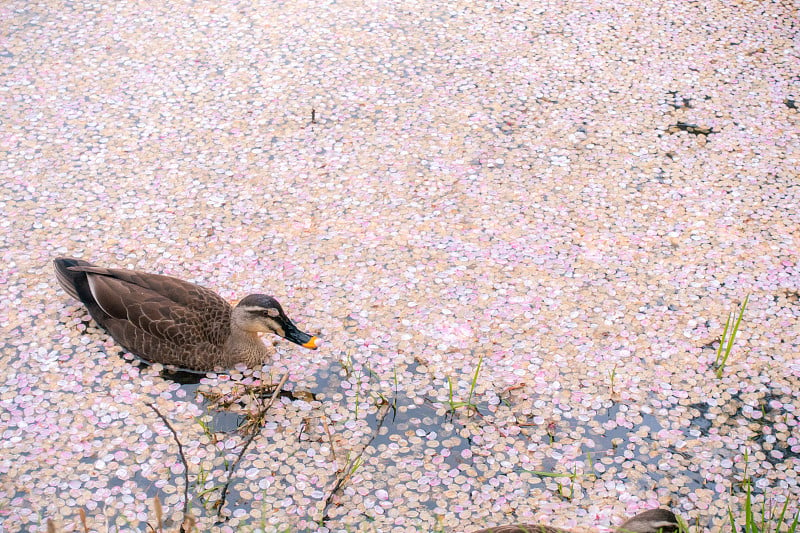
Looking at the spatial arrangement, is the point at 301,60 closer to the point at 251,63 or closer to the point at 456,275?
the point at 251,63

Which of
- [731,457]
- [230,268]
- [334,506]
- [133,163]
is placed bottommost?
[731,457]

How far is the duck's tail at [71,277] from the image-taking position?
12.9ft

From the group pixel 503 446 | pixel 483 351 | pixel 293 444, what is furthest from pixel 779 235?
pixel 293 444

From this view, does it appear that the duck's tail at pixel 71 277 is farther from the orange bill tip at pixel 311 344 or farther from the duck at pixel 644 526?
the duck at pixel 644 526

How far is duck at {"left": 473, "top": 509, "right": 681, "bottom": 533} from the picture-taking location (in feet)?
9.80

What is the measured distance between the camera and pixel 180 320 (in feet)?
12.4

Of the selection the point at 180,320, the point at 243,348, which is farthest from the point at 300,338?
the point at 180,320

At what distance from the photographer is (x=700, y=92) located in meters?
5.77

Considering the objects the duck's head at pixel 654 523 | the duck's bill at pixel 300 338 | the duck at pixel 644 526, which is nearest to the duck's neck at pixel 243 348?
the duck's bill at pixel 300 338

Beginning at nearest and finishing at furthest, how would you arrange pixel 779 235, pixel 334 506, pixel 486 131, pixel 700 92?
1. pixel 334 506
2. pixel 779 235
3. pixel 486 131
4. pixel 700 92

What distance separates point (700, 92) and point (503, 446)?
342 centimetres

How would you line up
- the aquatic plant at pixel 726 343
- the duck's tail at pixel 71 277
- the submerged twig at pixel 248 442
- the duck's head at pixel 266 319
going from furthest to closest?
the duck's tail at pixel 71 277, the aquatic plant at pixel 726 343, the duck's head at pixel 266 319, the submerged twig at pixel 248 442

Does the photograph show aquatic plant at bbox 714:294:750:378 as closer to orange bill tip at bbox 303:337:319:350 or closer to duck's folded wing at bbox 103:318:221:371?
orange bill tip at bbox 303:337:319:350

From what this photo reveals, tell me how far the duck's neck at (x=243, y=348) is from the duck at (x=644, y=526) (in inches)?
53.7
